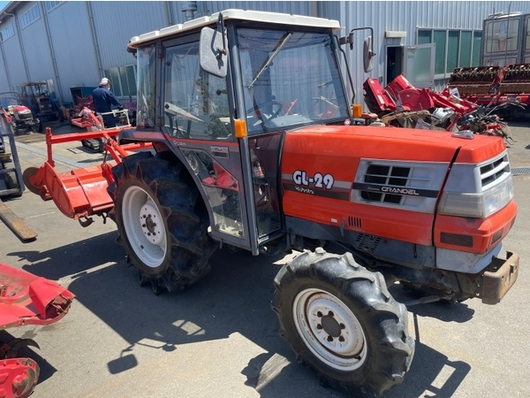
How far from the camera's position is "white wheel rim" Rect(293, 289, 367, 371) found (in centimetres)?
253

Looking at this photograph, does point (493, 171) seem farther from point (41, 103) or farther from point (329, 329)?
point (41, 103)

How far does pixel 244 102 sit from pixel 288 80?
1.66 feet

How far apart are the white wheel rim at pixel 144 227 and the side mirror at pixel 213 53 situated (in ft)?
5.35

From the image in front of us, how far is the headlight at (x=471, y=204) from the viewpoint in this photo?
232 cm

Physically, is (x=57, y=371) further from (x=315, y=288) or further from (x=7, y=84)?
(x=7, y=84)

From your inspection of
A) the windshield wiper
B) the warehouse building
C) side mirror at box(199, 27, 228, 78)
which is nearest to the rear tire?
the windshield wiper

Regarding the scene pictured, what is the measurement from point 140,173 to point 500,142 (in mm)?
2680

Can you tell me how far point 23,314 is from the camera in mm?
2791

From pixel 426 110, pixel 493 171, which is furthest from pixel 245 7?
pixel 493 171

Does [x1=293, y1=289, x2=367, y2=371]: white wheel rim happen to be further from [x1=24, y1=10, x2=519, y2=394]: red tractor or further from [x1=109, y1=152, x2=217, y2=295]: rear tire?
[x1=109, y1=152, x2=217, y2=295]: rear tire

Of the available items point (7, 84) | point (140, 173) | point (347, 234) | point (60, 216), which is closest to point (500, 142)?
point (347, 234)

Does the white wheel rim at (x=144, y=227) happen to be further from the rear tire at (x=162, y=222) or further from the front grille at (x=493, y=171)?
the front grille at (x=493, y=171)

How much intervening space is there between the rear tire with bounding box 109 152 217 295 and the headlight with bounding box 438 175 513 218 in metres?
1.89

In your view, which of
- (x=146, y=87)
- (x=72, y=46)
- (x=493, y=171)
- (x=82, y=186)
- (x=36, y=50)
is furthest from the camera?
(x=36, y=50)
